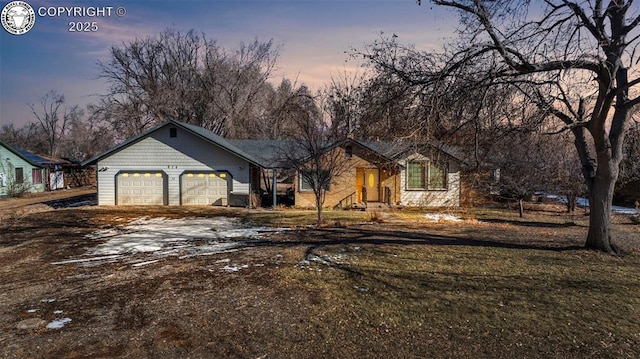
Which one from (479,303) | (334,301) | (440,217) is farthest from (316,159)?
(479,303)

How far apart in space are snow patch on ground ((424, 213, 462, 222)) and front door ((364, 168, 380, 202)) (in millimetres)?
4245

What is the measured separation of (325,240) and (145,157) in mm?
14183

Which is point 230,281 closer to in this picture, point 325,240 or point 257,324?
point 257,324

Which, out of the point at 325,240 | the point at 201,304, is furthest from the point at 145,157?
the point at 201,304

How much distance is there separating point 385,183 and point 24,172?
88.1 feet

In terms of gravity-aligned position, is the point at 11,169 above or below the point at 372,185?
above

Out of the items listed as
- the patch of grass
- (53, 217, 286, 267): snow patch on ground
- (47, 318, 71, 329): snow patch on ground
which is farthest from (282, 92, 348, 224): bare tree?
(47, 318, 71, 329): snow patch on ground

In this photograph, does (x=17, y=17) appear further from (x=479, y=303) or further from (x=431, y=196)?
(x=431, y=196)

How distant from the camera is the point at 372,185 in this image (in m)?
21.7

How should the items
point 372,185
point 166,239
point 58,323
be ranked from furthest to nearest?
point 372,185, point 166,239, point 58,323

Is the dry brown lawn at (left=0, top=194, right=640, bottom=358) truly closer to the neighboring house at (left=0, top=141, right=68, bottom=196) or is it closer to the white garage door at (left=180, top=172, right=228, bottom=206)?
the white garage door at (left=180, top=172, right=228, bottom=206)

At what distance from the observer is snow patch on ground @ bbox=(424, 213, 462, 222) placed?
1589 centimetres

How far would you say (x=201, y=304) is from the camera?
579cm

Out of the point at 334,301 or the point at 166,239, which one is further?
the point at 166,239
